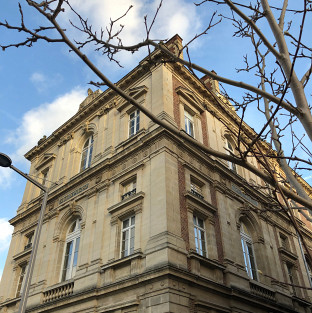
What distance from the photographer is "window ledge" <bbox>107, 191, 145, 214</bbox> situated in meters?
15.4

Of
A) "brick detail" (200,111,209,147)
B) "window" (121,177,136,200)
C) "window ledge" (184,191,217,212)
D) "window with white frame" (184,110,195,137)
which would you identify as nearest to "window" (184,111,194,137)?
"window with white frame" (184,110,195,137)

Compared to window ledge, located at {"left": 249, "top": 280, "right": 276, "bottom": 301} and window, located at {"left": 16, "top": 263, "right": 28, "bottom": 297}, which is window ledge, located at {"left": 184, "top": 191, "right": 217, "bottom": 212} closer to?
window ledge, located at {"left": 249, "top": 280, "right": 276, "bottom": 301}

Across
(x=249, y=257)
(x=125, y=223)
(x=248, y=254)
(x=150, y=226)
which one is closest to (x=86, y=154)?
(x=125, y=223)

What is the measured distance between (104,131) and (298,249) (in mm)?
14691

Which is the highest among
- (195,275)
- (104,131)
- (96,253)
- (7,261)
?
(104,131)

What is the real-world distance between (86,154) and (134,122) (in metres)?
4.62

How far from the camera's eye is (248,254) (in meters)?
18.3

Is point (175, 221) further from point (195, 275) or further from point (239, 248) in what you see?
point (239, 248)

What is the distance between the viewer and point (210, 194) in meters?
17.6

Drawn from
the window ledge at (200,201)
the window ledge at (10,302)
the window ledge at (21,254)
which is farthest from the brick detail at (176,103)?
the window ledge at (10,302)

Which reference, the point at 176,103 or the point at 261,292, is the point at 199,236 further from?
the point at 176,103

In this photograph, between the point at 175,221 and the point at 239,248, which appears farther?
the point at 239,248

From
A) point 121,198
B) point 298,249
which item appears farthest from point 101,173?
point 298,249

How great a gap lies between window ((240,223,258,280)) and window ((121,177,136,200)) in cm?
649
